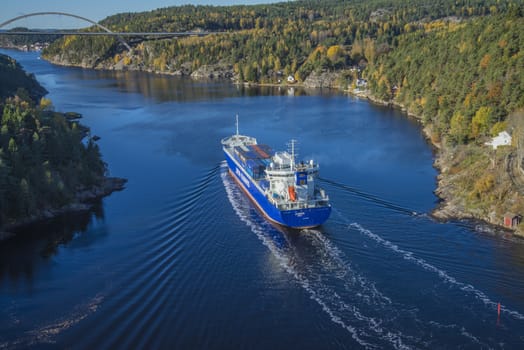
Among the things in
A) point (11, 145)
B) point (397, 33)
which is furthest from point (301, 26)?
point (11, 145)

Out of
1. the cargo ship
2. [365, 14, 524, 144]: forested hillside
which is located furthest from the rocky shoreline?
[365, 14, 524, 144]: forested hillside

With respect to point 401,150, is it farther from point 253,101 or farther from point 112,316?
point 253,101

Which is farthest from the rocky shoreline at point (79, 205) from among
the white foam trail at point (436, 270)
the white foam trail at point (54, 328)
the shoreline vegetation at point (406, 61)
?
the shoreline vegetation at point (406, 61)

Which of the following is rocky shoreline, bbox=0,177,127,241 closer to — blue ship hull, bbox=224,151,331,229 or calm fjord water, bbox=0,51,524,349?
calm fjord water, bbox=0,51,524,349

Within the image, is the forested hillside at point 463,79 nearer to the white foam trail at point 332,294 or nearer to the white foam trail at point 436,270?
the white foam trail at point 436,270

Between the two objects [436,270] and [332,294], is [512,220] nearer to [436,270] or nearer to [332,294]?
[436,270]
